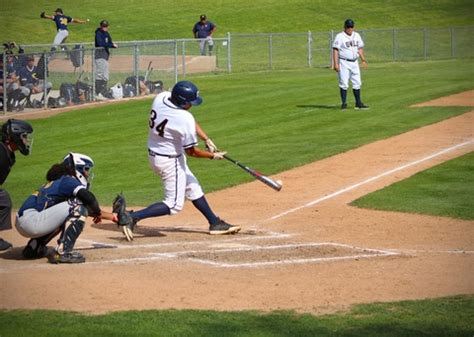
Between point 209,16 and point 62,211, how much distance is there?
4359 centimetres

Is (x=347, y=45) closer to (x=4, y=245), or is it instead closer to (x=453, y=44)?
(x=4, y=245)

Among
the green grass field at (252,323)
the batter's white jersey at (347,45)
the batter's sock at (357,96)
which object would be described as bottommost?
the green grass field at (252,323)

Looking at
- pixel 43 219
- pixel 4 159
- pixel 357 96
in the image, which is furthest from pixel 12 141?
pixel 357 96

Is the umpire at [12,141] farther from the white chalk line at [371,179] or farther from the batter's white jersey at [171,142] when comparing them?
the white chalk line at [371,179]

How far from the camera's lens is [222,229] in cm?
1252

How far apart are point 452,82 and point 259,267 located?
21.7 m

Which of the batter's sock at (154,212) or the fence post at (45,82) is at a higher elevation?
the fence post at (45,82)

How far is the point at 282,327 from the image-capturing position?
807cm

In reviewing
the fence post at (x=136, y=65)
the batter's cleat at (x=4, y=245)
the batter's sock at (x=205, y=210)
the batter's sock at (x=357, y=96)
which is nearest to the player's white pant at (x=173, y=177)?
the batter's sock at (x=205, y=210)

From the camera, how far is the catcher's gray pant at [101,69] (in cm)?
2855

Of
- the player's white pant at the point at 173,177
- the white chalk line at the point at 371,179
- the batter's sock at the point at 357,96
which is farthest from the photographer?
the batter's sock at the point at 357,96

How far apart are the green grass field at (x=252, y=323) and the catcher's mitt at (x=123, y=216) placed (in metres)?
3.01

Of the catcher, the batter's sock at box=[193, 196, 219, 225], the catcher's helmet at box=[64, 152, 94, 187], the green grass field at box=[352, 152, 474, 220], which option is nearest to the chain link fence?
the green grass field at box=[352, 152, 474, 220]

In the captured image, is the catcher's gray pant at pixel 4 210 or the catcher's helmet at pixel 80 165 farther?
the catcher's gray pant at pixel 4 210
